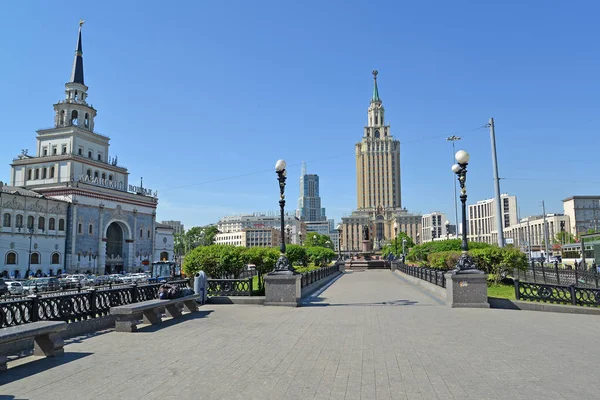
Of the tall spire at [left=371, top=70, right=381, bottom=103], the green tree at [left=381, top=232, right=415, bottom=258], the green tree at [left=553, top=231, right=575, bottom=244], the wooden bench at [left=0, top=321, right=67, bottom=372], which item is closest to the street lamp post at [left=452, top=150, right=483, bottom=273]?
the wooden bench at [left=0, top=321, right=67, bottom=372]

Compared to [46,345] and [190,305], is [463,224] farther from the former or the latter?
[46,345]

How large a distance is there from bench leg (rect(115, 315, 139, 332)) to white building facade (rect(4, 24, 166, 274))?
60.9 meters

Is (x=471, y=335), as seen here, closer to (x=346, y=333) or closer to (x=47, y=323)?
(x=346, y=333)

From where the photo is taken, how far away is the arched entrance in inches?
2827

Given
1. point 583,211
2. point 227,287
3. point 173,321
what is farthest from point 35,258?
point 583,211

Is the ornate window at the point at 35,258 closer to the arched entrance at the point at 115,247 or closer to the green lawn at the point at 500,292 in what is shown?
the arched entrance at the point at 115,247

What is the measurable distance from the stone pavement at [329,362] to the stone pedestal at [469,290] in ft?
7.01

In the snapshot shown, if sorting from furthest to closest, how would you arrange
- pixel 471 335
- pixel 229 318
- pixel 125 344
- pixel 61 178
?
1. pixel 61 178
2. pixel 229 318
3. pixel 471 335
4. pixel 125 344

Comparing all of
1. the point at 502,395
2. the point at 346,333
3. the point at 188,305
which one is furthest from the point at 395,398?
the point at 188,305

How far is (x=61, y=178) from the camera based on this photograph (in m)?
69.1

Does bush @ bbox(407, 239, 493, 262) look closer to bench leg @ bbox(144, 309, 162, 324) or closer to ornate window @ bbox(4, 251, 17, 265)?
bench leg @ bbox(144, 309, 162, 324)

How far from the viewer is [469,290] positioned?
14.3 meters

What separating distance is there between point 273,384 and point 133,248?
75.4 metres

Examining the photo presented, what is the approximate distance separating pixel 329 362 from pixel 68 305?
6159 millimetres
